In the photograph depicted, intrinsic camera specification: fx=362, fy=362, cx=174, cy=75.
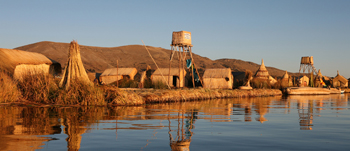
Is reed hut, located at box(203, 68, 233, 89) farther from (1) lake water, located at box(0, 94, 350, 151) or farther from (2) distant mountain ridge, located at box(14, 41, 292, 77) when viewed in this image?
(2) distant mountain ridge, located at box(14, 41, 292, 77)

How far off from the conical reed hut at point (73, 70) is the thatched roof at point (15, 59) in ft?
18.2

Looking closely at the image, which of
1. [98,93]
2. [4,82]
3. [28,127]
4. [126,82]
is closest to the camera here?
[28,127]

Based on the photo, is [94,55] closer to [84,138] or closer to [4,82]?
[4,82]

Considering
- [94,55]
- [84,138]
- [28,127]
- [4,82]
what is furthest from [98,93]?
[94,55]

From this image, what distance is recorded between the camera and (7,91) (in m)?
13.8

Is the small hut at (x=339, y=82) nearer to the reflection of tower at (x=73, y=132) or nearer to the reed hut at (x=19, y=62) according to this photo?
the reed hut at (x=19, y=62)

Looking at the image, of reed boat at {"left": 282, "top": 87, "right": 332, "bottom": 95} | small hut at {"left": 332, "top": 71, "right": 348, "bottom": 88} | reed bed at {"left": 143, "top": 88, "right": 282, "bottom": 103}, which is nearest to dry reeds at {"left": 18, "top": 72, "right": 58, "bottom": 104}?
reed bed at {"left": 143, "top": 88, "right": 282, "bottom": 103}

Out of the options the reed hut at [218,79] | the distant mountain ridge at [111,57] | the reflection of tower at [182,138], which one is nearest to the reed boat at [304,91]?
the reed hut at [218,79]

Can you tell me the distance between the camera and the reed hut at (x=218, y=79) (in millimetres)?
33562

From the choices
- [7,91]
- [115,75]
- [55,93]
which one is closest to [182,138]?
[55,93]

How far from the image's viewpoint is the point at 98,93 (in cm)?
1500

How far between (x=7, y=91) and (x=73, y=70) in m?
2.75

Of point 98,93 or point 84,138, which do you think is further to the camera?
point 98,93

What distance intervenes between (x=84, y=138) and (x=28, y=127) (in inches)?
77.2
